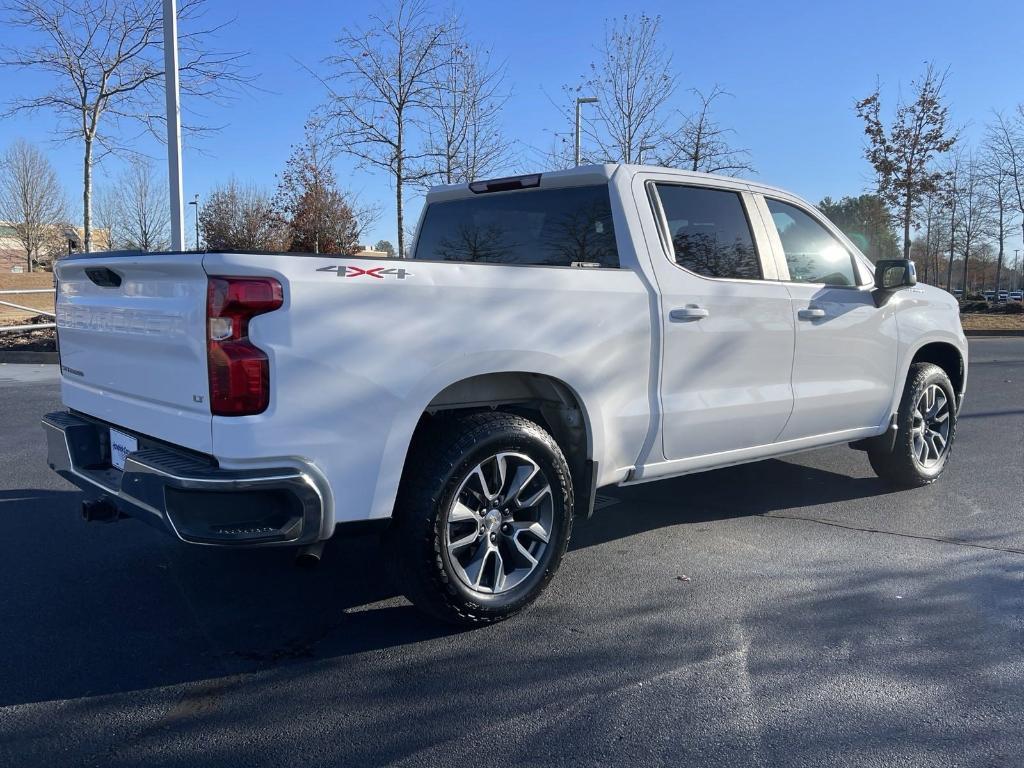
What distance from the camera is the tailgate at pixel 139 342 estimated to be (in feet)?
10.3

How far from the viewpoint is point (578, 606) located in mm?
3957

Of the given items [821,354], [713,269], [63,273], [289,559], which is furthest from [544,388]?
[63,273]

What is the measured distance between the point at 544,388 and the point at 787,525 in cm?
209

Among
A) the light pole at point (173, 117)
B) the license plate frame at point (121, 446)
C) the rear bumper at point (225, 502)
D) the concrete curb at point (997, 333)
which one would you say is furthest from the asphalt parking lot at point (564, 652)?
the concrete curb at point (997, 333)

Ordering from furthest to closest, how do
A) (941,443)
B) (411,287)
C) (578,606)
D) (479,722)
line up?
1. (941,443)
2. (578,606)
3. (411,287)
4. (479,722)

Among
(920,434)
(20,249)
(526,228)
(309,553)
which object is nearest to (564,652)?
(309,553)

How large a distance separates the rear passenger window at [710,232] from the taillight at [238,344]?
2.22 m

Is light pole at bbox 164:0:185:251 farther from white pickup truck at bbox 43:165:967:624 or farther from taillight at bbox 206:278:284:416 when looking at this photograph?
taillight at bbox 206:278:284:416

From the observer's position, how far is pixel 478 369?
11.7 ft

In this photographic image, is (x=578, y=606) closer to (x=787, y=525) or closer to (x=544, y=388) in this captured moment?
(x=544, y=388)

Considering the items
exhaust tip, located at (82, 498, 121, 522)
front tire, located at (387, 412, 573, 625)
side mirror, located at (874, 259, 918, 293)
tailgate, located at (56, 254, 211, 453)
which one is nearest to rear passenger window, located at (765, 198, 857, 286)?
side mirror, located at (874, 259, 918, 293)

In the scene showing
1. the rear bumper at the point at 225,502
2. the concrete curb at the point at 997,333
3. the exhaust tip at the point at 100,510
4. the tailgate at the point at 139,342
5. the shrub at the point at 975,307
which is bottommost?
the concrete curb at the point at 997,333

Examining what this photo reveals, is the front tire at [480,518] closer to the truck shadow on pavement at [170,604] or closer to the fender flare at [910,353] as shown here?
the truck shadow on pavement at [170,604]

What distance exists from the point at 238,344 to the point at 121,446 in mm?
997
